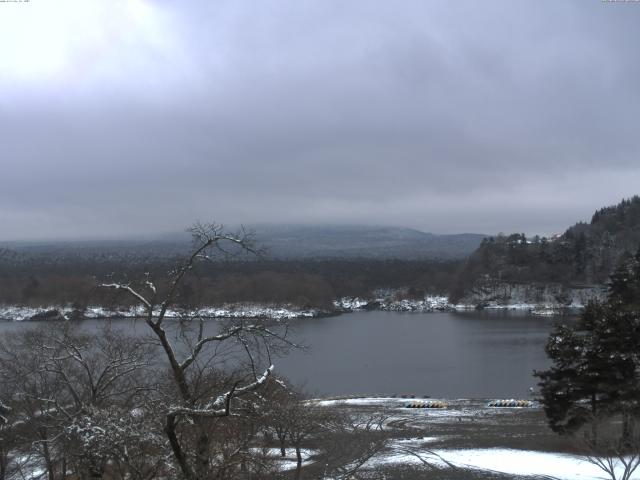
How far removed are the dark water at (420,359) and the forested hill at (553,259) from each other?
2837 centimetres

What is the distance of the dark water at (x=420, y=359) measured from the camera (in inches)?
1117

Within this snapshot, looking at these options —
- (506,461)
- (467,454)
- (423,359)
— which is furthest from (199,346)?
(423,359)

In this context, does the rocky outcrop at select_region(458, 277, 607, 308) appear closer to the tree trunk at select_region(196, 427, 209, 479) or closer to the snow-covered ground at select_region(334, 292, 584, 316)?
the snow-covered ground at select_region(334, 292, 584, 316)

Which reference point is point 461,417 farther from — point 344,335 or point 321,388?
point 344,335

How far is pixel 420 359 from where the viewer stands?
36.3m

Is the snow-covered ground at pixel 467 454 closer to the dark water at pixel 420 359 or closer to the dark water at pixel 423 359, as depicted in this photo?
the dark water at pixel 420 359

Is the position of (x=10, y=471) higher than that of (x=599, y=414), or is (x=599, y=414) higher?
(x=599, y=414)

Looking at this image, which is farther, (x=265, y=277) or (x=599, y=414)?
(x=265, y=277)

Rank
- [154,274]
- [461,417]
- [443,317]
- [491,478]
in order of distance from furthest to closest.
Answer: [443,317] → [461,417] → [491,478] → [154,274]

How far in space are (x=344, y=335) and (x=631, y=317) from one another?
36387mm

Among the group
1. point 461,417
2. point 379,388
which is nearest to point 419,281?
point 379,388

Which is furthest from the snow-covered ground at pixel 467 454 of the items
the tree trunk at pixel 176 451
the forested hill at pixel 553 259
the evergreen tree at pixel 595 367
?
the forested hill at pixel 553 259

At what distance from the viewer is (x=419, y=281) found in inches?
3875

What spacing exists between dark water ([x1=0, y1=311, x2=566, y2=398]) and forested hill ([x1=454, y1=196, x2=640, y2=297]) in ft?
93.1
